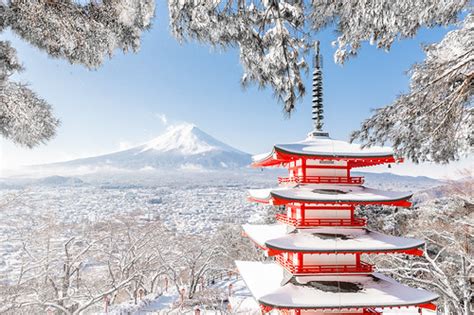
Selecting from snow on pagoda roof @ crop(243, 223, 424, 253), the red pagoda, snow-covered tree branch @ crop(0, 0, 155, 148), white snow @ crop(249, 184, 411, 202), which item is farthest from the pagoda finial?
snow-covered tree branch @ crop(0, 0, 155, 148)

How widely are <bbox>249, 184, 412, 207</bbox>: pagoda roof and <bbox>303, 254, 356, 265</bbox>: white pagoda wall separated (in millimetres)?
1283

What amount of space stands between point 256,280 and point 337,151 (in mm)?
3750

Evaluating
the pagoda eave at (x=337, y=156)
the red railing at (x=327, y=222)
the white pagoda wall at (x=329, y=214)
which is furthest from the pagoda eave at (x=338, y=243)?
the pagoda eave at (x=337, y=156)

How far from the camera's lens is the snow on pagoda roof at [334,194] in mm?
6488

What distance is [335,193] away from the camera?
22.3 feet

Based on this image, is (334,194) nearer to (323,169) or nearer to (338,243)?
(323,169)

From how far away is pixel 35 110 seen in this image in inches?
121

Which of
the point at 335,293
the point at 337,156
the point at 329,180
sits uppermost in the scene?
the point at 337,156

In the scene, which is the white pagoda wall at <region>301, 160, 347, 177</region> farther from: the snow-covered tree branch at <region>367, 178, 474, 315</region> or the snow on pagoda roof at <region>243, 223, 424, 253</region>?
the snow-covered tree branch at <region>367, 178, 474, 315</region>

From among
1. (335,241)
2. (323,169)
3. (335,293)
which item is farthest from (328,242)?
(323,169)

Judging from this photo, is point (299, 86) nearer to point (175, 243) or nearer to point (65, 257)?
point (65, 257)

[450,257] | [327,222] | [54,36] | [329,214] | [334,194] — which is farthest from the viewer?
[450,257]

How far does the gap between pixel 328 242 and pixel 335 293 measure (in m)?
1.04

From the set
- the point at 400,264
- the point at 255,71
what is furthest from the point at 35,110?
the point at 400,264
